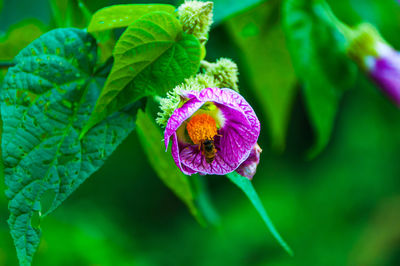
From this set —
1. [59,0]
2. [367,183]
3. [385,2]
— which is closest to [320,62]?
[385,2]

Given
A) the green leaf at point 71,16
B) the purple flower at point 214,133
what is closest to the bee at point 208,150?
the purple flower at point 214,133

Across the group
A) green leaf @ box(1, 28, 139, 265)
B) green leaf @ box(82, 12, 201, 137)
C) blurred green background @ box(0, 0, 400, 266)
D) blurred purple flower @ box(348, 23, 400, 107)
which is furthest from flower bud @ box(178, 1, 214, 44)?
blurred green background @ box(0, 0, 400, 266)

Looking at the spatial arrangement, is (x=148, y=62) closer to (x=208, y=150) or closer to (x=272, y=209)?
(x=208, y=150)

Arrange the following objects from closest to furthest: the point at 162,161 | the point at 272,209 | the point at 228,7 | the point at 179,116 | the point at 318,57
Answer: the point at 179,116 < the point at 162,161 < the point at 228,7 < the point at 318,57 < the point at 272,209

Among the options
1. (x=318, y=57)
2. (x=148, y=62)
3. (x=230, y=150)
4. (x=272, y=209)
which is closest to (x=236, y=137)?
(x=230, y=150)

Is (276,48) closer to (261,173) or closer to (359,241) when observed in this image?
(261,173)

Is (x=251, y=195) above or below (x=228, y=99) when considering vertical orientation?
below

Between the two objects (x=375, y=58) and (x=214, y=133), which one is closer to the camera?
(x=214, y=133)
